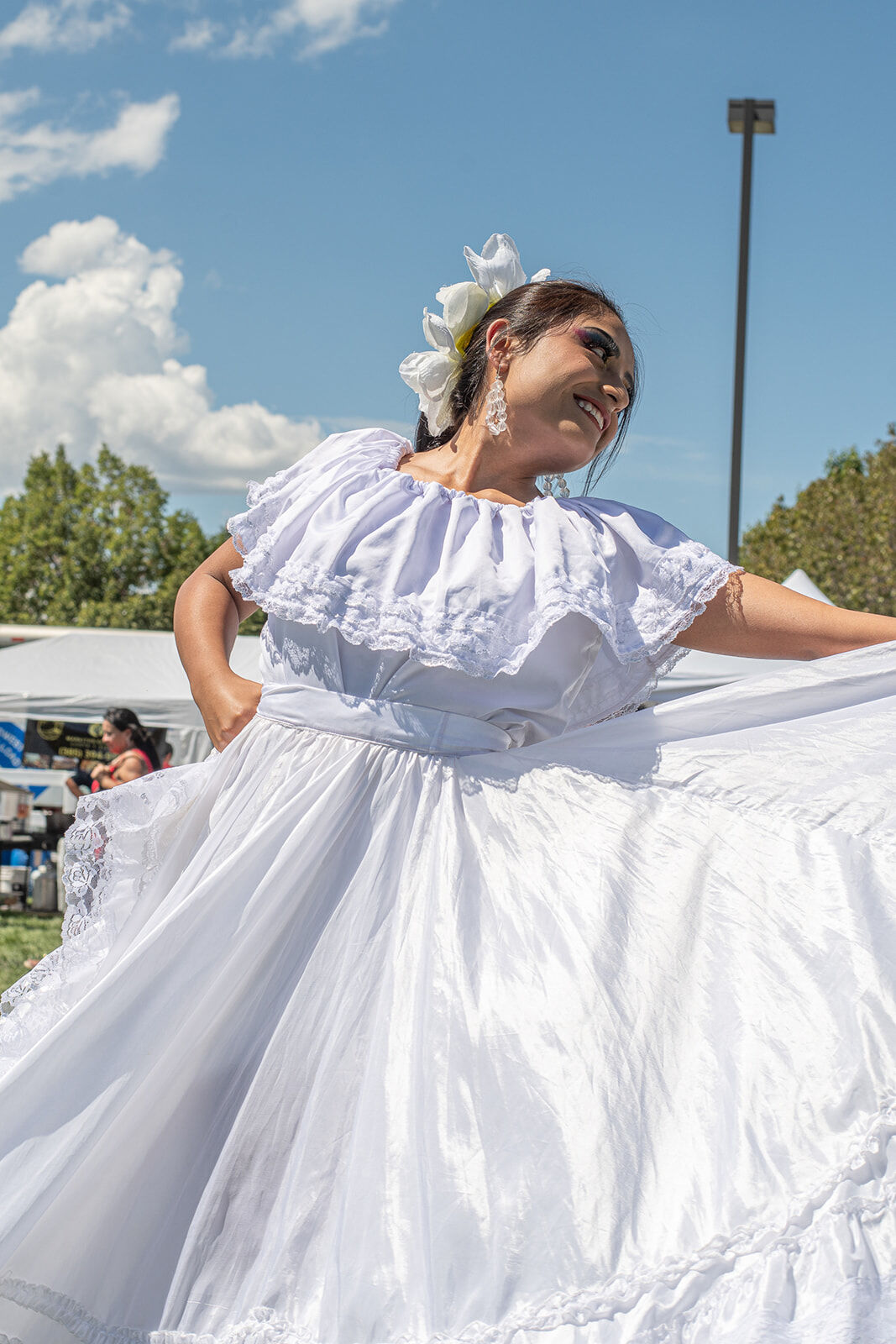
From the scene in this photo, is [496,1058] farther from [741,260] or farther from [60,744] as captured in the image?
[60,744]

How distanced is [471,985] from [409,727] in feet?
1.32

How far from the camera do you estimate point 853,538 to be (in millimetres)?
22125

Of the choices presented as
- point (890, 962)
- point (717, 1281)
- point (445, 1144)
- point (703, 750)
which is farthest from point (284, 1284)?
point (703, 750)

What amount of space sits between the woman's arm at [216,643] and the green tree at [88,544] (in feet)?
94.7

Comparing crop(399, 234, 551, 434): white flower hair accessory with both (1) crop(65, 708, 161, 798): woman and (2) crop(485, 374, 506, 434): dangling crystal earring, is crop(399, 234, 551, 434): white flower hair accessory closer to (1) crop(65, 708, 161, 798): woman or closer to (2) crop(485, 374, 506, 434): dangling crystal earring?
(2) crop(485, 374, 506, 434): dangling crystal earring

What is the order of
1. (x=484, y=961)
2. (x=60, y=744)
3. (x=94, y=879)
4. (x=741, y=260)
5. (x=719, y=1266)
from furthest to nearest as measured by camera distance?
(x=60, y=744) → (x=741, y=260) → (x=94, y=879) → (x=484, y=961) → (x=719, y=1266)

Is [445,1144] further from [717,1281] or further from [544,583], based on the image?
[544,583]

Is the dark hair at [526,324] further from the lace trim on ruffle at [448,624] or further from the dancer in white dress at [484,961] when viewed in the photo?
the lace trim on ruffle at [448,624]

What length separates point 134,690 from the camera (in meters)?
10.5

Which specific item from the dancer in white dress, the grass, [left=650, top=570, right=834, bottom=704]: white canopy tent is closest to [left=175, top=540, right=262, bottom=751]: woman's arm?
the dancer in white dress

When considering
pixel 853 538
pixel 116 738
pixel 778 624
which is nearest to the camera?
pixel 778 624

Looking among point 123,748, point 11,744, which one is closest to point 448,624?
point 123,748

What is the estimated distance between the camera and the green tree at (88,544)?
30578mm

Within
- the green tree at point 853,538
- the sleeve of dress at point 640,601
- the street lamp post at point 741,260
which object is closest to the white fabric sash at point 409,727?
the sleeve of dress at point 640,601
